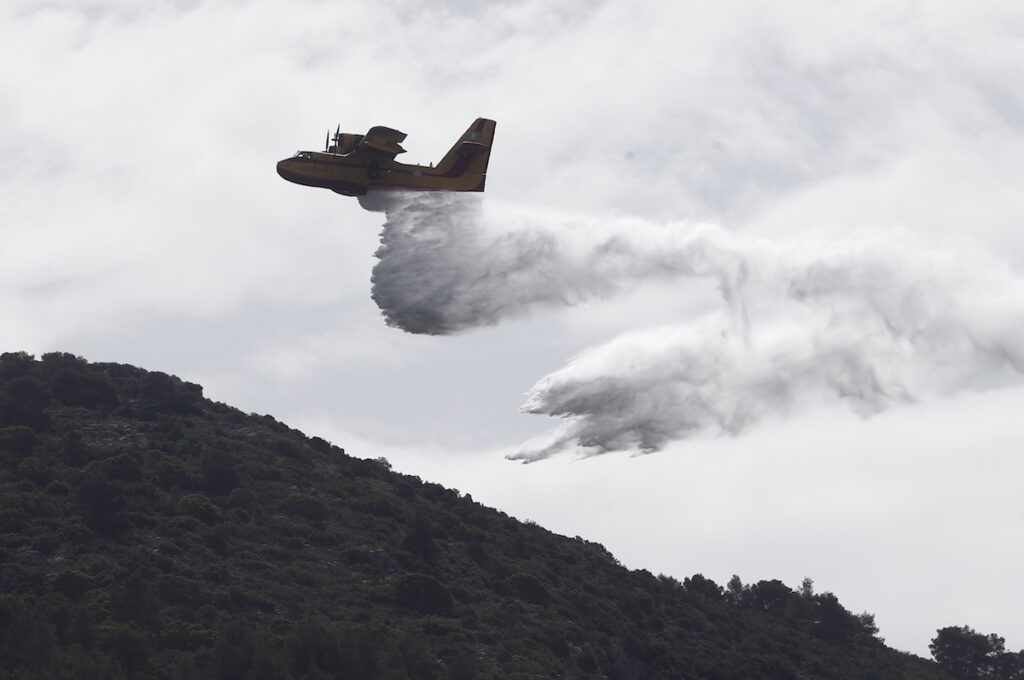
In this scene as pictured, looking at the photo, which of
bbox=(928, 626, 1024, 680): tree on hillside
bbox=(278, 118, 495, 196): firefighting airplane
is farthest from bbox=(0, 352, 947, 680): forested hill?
bbox=(278, 118, 495, 196): firefighting airplane

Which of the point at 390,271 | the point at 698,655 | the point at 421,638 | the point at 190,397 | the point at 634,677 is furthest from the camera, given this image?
the point at 190,397

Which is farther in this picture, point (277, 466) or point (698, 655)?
point (277, 466)

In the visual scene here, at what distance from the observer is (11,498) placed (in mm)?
82188

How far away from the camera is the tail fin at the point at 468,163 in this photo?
224 ft

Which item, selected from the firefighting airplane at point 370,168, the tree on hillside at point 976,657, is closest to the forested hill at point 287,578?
the tree on hillside at point 976,657

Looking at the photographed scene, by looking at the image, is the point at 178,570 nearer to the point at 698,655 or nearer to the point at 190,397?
the point at 698,655

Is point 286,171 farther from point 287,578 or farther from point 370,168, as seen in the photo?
point 287,578

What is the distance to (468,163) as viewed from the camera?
68500mm

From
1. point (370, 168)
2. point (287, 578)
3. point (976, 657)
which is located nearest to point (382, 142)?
point (370, 168)

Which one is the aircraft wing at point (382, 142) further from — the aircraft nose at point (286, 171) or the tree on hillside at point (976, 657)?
the tree on hillside at point (976, 657)

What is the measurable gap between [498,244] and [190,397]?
50.7 m

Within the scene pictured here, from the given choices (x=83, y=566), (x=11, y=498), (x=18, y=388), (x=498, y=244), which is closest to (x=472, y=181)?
(x=498, y=244)

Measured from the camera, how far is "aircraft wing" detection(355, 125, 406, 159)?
65.7 m

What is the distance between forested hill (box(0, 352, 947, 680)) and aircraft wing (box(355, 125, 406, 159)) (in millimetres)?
20600
